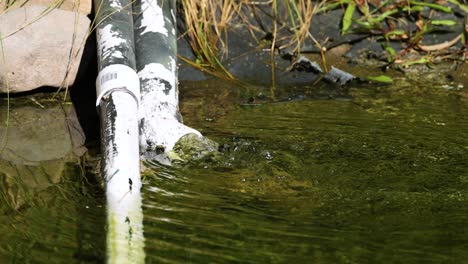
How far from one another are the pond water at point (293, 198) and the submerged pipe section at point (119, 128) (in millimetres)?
54

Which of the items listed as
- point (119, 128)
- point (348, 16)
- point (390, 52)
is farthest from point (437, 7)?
point (119, 128)

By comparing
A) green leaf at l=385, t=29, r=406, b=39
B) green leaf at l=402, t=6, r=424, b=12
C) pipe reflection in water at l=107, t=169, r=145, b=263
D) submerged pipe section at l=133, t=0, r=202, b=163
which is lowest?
pipe reflection in water at l=107, t=169, r=145, b=263

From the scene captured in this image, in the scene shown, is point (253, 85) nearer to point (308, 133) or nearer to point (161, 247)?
point (308, 133)

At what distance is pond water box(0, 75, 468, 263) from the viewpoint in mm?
3090

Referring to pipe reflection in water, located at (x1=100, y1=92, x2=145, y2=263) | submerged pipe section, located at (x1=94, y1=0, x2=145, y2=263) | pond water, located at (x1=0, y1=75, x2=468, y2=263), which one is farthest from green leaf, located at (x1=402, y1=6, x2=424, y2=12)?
pipe reflection in water, located at (x1=100, y1=92, x2=145, y2=263)

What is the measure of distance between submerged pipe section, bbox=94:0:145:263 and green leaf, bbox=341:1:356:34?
165cm

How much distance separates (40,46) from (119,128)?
3.83 feet

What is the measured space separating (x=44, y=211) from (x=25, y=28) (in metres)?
1.60

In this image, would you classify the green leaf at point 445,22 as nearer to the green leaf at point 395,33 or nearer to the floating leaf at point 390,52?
the green leaf at point 395,33

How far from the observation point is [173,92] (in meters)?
4.39

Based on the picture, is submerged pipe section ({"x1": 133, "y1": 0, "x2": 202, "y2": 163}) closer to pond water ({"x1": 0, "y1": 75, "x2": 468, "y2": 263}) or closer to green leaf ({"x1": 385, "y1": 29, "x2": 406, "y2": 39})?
pond water ({"x1": 0, "y1": 75, "x2": 468, "y2": 263})

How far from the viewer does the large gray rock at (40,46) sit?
15.2 feet

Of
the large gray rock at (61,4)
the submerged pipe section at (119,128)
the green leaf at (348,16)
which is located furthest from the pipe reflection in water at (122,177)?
the green leaf at (348,16)

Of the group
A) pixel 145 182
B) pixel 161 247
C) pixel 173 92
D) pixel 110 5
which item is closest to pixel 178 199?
pixel 145 182
